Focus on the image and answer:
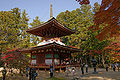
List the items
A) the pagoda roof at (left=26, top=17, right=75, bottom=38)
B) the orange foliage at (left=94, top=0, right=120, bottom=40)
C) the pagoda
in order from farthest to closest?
the pagoda roof at (left=26, top=17, right=75, bottom=38), the pagoda, the orange foliage at (left=94, top=0, right=120, bottom=40)

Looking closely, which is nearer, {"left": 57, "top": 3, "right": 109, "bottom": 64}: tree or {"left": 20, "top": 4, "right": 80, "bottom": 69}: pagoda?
{"left": 20, "top": 4, "right": 80, "bottom": 69}: pagoda

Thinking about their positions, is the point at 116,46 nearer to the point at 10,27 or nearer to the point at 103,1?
the point at 103,1

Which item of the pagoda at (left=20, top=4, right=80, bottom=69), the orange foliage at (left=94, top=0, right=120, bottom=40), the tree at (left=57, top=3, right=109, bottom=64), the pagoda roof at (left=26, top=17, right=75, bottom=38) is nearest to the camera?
the orange foliage at (left=94, top=0, right=120, bottom=40)

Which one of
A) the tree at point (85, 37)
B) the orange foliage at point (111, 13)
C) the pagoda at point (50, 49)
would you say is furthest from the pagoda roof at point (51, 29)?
the tree at point (85, 37)

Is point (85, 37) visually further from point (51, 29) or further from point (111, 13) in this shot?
point (111, 13)

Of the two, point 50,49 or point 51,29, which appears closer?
point 50,49

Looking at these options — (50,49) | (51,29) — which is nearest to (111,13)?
(50,49)

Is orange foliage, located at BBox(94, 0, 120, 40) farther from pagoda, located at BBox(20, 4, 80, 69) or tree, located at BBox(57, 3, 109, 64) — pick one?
tree, located at BBox(57, 3, 109, 64)

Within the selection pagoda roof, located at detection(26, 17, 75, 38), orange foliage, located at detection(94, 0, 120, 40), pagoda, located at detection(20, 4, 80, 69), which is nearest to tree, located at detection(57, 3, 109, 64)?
pagoda, located at detection(20, 4, 80, 69)

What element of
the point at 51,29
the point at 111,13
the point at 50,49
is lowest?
the point at 50,49

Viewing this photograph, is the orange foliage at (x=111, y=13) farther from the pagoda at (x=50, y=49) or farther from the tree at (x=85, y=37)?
the tree at (x=85, y=37)

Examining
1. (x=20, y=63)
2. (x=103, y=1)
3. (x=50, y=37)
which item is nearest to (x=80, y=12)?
(x=50, y=37)

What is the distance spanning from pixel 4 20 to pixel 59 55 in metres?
18.2

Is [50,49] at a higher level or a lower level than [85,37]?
lower
